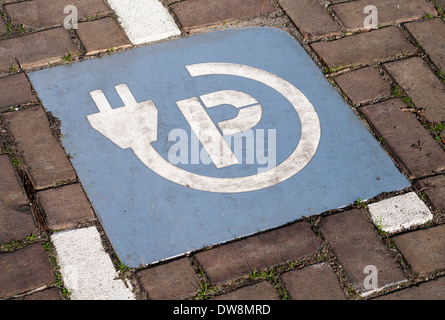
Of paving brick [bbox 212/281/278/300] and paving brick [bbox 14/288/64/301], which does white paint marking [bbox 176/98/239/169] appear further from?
paving brick [bbox 14/288/64/301]

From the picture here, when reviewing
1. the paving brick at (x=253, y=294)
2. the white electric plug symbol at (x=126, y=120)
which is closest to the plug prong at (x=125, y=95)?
the white electric plug symbol at (x=126, y=120)

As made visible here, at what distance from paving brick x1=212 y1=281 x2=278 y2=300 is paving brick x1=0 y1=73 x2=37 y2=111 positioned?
1533 mm

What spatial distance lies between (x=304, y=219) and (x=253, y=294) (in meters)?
0.46

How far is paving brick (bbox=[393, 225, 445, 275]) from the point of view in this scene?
2.82 meters

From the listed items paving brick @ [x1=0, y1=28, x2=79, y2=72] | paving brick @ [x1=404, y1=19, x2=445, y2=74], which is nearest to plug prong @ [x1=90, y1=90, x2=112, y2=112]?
Answer: paving brick @ [x1=0, y1=28, x2=79, y2=72]

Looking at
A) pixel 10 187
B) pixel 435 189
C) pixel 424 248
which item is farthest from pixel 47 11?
pixel 424 248

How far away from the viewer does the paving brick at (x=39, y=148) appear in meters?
3.08

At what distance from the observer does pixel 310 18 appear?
4.00m

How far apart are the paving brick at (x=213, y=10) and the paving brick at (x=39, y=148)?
109cm

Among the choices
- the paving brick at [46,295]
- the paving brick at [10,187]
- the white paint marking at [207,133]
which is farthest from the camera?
the white paint marking at [207,133]

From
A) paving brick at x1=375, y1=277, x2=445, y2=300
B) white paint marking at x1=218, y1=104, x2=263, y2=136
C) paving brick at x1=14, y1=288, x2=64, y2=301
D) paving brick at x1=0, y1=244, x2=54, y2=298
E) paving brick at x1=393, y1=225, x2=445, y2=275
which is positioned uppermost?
white paint marking at x1=218, y1=104, x2=263, y2=136

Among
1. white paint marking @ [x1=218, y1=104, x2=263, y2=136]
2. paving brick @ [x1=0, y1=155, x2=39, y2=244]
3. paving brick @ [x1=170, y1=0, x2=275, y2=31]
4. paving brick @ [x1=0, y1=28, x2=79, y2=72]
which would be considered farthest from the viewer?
paving brick @ [x1=170, y1=0, x2=275, y2=31]

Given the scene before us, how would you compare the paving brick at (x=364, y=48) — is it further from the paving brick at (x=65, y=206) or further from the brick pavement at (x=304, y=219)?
the paving brick at (x=65, y=206)
